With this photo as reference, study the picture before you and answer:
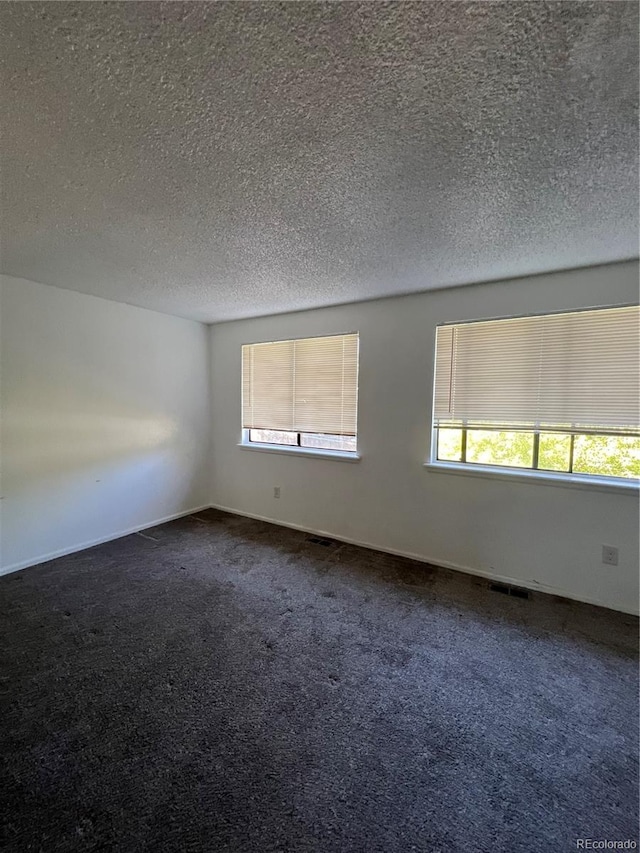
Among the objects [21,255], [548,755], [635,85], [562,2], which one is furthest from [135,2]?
[548,755]

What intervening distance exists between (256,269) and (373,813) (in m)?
2.87

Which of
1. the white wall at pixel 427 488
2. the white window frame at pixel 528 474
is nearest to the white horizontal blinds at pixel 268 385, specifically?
the white wall at pixel 427 488

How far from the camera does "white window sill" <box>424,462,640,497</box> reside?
232 cm

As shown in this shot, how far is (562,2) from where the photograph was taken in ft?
2.61

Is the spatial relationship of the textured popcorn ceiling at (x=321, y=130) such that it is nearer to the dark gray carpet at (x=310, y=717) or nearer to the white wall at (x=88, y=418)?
the white wall at (x=88, y=418)

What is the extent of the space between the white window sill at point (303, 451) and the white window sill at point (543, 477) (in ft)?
2.57

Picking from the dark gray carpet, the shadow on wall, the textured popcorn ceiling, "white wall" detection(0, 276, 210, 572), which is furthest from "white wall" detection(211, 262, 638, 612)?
the shadow on wall

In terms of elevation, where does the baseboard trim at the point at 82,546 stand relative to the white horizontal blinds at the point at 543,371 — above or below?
below

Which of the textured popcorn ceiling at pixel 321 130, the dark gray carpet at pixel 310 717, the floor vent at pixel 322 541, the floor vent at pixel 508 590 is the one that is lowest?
the dark gray carpet at pixel 310 717

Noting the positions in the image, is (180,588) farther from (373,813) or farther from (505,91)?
(505,91)

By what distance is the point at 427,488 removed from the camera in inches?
118

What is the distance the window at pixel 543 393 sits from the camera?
233cm

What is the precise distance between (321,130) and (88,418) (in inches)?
125

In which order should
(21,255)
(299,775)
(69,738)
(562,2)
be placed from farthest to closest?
(21,255) < (69,738) < (299,775) < (562,2)
